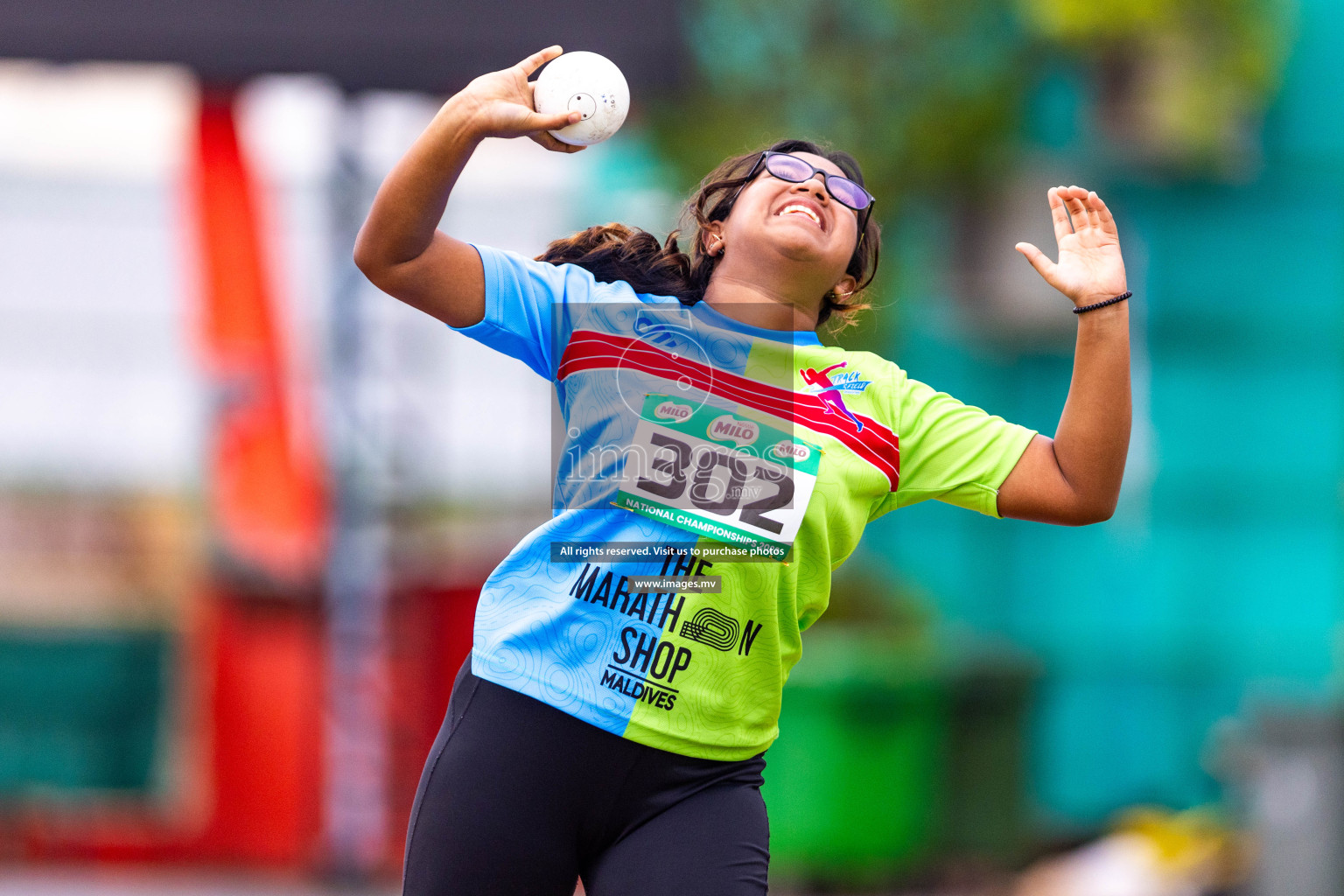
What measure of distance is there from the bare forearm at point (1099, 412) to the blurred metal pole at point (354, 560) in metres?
7.27

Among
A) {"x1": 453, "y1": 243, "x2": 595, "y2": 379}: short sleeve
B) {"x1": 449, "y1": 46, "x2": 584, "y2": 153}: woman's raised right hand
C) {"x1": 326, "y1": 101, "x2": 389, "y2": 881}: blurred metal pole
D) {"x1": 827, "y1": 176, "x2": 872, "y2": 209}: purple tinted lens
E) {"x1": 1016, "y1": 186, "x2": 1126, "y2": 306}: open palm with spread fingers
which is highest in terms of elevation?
{"x1": 449, "y1": 46, "x2": 584, "y2": 153}: woman's raised right hand

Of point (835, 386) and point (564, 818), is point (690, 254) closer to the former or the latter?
point (835, 386)

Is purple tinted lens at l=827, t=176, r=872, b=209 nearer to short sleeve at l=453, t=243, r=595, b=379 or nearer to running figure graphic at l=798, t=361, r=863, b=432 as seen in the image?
running figure graphic at l=798, t=361, r=863, b=432

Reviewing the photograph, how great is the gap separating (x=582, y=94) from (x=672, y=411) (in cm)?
56

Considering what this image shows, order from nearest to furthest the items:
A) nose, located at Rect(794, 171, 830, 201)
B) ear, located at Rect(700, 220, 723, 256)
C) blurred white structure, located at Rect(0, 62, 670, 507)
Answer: nose, located at Rect(794, 171, 830, 201)
ear, located at Rect(700, 220, 723, 256)
blurred white structure, located at Rect(0, 62, 670, 507)

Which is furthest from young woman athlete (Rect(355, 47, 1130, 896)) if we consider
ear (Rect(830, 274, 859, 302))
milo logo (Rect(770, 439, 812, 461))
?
ear (Rect(830, 274, 859, 302))

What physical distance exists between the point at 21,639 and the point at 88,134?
394 inches

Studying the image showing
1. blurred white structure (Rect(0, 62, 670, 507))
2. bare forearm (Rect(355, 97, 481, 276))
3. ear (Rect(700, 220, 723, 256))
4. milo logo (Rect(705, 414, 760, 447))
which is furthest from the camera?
blurred white structure (Rect(0, 62, 670, 507))

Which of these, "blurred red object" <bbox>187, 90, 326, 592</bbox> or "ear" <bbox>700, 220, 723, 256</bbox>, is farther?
"blurred red object" <bbox>187, 90, 326, 592</bbox>

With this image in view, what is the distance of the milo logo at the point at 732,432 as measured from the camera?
2.61m

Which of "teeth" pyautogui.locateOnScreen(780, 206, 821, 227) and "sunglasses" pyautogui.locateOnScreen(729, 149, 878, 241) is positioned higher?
"sunglasses" pyautogui.locateOnScreen(729, 149, 878, 241)

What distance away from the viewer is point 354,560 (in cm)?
949

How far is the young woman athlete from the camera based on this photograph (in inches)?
97.1

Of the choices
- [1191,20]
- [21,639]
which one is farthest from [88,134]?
[1191,20]
